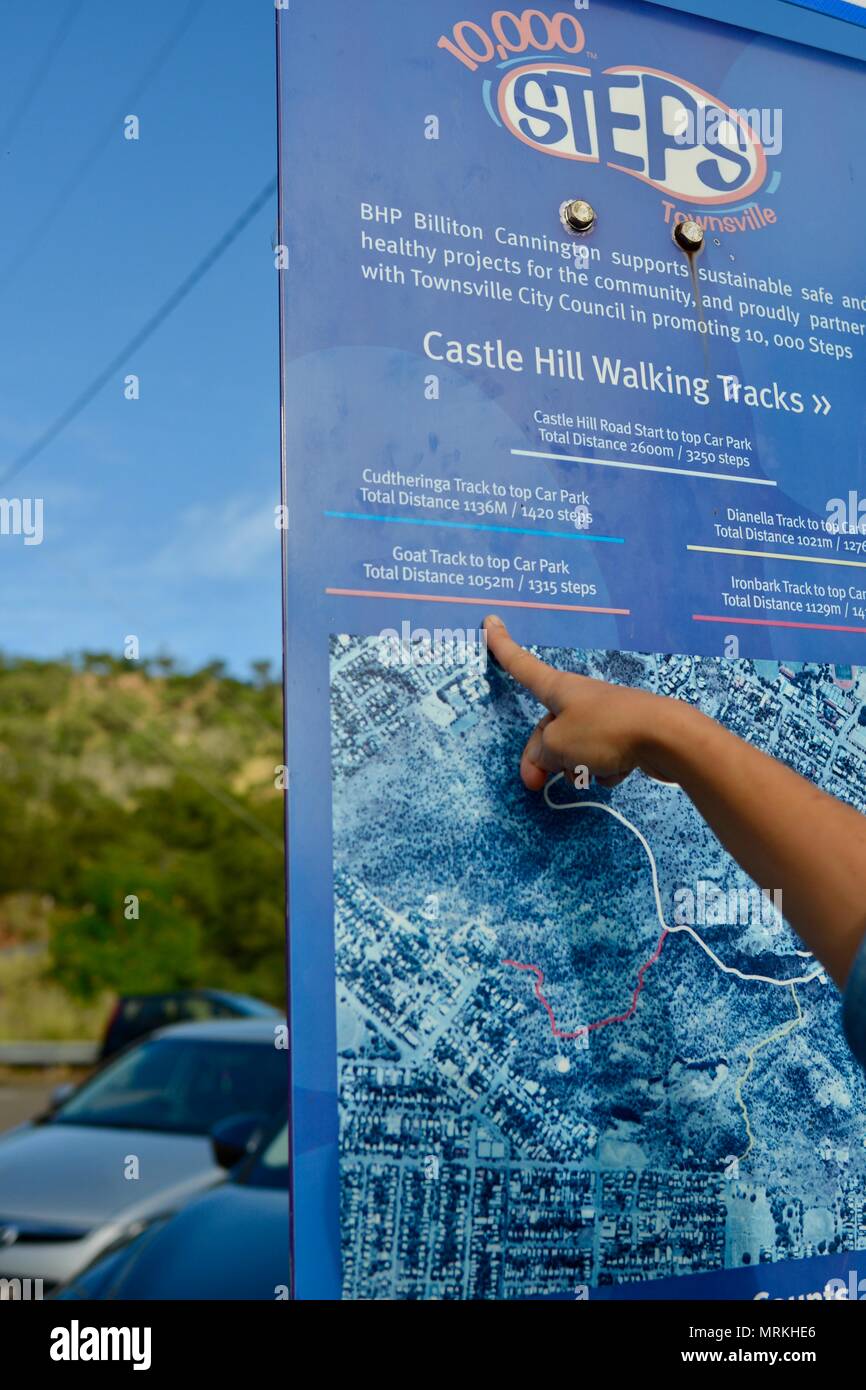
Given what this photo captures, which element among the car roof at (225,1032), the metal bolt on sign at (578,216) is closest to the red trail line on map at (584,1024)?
the metal bolt on sign at (578,216)

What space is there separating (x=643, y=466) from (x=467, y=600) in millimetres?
393

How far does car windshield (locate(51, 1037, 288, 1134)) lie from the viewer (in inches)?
243

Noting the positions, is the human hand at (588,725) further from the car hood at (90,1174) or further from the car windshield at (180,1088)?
the car windshield at (180,1088)

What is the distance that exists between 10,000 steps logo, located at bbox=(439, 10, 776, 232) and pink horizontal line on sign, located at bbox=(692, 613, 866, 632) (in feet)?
2.16

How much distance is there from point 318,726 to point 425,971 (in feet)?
1.12

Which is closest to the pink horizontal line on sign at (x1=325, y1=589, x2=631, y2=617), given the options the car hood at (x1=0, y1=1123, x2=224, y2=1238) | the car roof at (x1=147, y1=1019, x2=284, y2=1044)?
the car hood at (x1=0, y1=1123, x2=224, y2=1238)

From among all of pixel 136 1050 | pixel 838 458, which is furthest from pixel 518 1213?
pixel 136 1050

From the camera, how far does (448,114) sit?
188 centimetres

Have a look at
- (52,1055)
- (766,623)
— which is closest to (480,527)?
(766,623)

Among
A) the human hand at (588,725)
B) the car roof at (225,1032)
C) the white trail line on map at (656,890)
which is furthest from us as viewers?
the car roof at (225,1032)

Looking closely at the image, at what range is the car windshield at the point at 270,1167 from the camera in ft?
13.8

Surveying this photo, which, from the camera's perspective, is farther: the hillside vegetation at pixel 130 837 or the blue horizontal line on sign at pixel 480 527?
the hillside vegetation at pixel 130 837

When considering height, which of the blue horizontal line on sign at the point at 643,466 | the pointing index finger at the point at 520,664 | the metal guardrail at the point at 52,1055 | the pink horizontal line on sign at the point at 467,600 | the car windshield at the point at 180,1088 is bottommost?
the car windshield at the point at 180,1088
